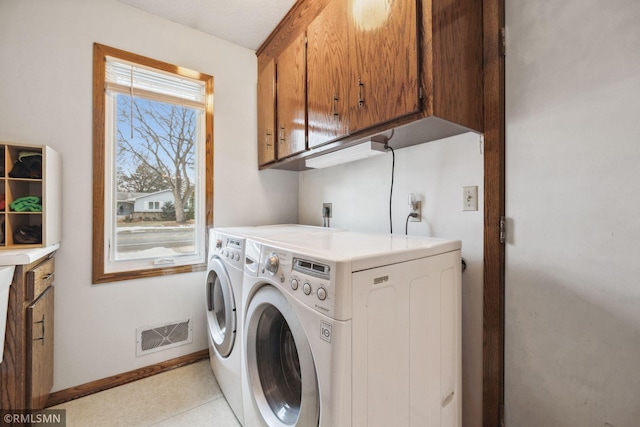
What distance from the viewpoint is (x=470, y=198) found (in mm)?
1270

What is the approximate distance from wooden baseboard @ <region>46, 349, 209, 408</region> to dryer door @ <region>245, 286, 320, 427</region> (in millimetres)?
1103

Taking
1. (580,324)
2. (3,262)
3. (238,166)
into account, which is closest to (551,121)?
(580,324)

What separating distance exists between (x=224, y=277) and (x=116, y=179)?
3.56ft

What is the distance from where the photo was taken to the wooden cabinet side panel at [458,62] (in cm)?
104

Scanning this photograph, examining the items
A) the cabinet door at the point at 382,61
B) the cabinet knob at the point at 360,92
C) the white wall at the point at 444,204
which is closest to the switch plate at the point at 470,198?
the white wall at the point at 444,204

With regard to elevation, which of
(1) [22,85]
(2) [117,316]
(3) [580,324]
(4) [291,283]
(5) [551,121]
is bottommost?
(2) [117,316]

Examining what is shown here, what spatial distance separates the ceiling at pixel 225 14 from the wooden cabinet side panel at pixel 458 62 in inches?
45.6

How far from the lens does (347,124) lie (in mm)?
1370

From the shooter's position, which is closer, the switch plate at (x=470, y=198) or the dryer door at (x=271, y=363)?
the dryer door at (x=271, y=363)

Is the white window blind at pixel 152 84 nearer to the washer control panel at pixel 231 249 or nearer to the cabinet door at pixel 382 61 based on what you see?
the washer control panel at pixel 231 249

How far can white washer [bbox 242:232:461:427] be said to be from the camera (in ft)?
2.51

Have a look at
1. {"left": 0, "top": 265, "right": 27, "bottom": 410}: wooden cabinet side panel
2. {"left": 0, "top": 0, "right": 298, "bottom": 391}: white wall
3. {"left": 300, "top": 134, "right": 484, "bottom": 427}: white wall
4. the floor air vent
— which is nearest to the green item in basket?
{"left": 0, "top": 0, "right": 298, "bottom": 391}: white wall

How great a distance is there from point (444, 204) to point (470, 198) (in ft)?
0.45

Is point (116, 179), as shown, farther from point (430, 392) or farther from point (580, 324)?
point (580, 324)
